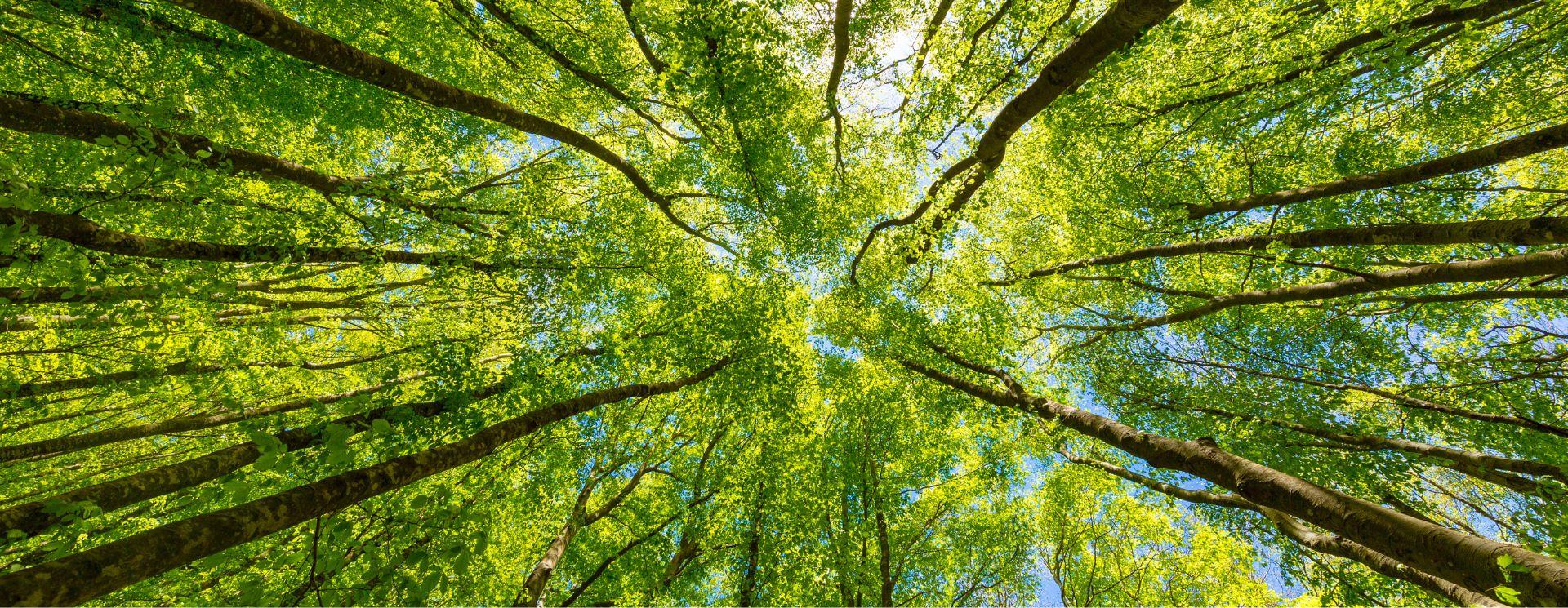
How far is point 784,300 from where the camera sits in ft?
34.3

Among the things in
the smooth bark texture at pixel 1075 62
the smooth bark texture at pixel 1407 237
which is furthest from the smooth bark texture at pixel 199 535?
the smooth bark texture at pixel 1407 237

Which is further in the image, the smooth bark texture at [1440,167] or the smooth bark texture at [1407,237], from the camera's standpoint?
the smooth bark texture at [1440,167]

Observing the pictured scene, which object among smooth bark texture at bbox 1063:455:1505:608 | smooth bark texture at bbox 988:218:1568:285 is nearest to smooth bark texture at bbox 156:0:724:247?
smooth bark texture at bbox 988:218:1568:285

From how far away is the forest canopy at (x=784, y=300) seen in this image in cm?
478

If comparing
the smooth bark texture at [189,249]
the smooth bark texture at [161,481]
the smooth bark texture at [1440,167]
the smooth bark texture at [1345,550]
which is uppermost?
the smooth bark texture at [1440,167]

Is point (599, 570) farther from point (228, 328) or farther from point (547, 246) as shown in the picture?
point (228, 328)

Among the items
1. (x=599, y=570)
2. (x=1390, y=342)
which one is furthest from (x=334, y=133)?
(x=1390, y=342)

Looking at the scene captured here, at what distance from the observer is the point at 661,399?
1077 cm

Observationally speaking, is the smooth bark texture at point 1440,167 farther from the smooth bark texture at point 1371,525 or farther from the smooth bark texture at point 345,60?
the smooth bark texture at point 345,60

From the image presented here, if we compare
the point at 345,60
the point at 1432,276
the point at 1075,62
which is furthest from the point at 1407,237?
the point at 345,60

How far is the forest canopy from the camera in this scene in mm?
4777

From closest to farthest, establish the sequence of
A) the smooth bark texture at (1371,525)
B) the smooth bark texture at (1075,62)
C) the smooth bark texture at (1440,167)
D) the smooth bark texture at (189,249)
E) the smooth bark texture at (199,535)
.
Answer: the smooth bark texture at (199,535) < the smooth bark texture at (1371,525) < the smooth bark texture at (1075,62) < the smooth bark texture at (189,249) < the smooth bark texture at (1440,167)

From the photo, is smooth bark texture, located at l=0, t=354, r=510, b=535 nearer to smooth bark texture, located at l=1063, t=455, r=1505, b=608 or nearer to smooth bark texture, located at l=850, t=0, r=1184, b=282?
smooth bark texture, located at l=850, t=0, r=1184, b=282

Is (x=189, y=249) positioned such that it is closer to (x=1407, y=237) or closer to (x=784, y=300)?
(x=784, y=300)
